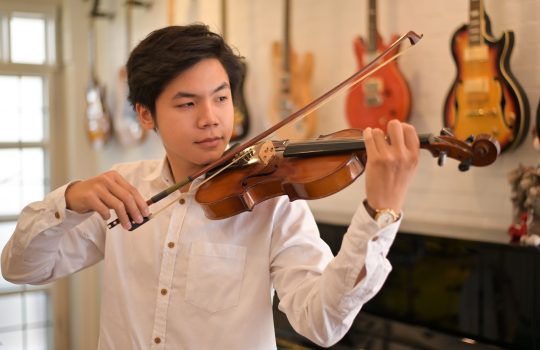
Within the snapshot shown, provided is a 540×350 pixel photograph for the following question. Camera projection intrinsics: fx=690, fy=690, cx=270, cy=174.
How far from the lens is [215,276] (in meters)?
1.55

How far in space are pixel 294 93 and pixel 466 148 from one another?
86.7 inches

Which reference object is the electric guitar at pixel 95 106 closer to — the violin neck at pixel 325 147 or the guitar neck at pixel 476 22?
the guitar neck at pixel 476 22

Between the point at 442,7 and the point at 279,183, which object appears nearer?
the point at 279,183

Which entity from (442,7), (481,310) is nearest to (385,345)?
(481,310)

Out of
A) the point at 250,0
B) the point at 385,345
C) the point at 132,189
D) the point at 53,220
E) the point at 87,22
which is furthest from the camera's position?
the point at 87,22

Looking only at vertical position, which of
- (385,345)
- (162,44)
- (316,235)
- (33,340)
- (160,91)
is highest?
(162,44)

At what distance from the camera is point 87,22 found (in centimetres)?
554

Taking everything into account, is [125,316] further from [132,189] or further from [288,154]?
[288,154]

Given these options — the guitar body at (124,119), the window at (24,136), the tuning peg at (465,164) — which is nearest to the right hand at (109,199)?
the tuning peg at (465,164)

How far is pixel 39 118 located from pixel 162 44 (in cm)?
429

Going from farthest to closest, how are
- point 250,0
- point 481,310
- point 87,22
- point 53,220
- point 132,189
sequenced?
point 87,22 < point 250,0 < point 481,310 < point 53,220 < point 132,189

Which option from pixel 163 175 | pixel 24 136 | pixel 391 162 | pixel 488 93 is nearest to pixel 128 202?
pixel 163 175

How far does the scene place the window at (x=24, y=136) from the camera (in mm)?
5391

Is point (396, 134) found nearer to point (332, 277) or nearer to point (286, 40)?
point (332, 277)
